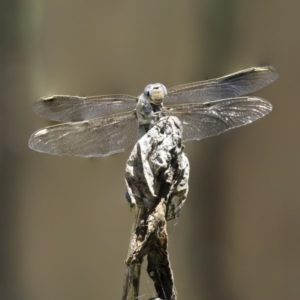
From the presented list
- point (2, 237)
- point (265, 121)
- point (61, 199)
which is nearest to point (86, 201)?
point (61, 199)

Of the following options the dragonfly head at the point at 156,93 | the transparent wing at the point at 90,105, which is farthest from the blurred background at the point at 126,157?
the dragonfly head at the point at 156,93

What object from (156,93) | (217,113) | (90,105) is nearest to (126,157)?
(90,105)

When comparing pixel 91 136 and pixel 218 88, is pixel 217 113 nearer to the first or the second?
pixel 218 88

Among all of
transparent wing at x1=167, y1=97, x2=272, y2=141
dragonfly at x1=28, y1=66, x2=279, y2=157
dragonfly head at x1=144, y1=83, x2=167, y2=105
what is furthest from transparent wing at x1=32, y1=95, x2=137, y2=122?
dragonfly head at x1=144, y1=83, x2=167, y2=105

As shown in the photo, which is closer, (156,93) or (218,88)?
(156,93)

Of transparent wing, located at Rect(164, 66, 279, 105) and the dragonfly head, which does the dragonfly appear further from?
the dragonfly head
